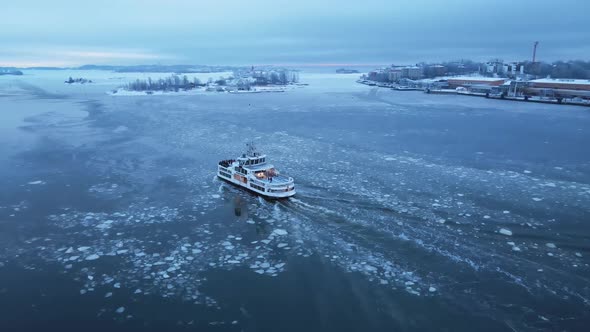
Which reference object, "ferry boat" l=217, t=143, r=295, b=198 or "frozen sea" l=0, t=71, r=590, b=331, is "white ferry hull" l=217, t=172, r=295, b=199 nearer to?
"ferry boat" l=217, t=143, r=295, b=198

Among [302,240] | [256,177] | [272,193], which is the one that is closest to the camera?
[302,240]

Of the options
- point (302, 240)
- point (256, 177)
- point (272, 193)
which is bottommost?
point (302, 240)

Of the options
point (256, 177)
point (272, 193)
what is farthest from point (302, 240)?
point (256, 177)

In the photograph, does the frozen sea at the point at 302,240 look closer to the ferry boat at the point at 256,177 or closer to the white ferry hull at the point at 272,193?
the white ferry hull at the point at 272,193

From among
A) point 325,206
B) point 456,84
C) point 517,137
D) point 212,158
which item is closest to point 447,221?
point 325,206

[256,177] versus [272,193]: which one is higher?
[256,177]

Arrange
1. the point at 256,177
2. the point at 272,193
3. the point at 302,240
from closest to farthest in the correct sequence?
the point at 302,240 → the point at 272,193 → the point at 256,177

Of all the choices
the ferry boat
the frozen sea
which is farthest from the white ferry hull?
the frozen sea

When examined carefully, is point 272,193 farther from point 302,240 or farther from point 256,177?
point 302,240
